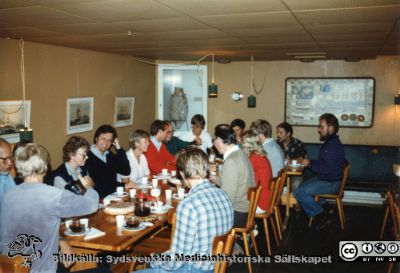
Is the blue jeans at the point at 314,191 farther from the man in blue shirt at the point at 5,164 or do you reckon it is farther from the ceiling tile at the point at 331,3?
the man in blue shirt at the point at 5,164

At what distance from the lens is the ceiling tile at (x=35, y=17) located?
3.09m

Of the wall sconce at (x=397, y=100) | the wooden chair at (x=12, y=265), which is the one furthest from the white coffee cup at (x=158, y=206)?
the wall sconce at (x=397, y=100)

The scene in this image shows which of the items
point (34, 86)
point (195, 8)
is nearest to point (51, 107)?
point (34, 86)

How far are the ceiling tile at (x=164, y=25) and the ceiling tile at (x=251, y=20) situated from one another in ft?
0.45

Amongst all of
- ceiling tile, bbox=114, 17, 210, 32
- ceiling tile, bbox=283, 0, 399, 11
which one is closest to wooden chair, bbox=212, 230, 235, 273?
ceiling tile, bbox=283, 0, 399, 11

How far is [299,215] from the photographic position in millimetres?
6523

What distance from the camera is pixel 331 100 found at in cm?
772

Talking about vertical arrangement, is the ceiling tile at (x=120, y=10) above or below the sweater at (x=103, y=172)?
above

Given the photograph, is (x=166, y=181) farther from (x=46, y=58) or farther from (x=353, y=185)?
(x=353, y=185)

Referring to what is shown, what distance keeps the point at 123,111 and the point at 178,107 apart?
1.64 meters

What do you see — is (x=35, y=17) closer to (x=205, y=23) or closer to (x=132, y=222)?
(x=205, y=23)

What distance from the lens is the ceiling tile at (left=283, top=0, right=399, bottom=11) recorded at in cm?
284

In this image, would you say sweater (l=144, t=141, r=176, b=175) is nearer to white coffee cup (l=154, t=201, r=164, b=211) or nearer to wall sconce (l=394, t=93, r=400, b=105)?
white coffee cup (l=154, t=201, r=164, b=211)

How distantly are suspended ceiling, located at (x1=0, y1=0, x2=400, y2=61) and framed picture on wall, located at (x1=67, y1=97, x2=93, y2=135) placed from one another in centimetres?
84
